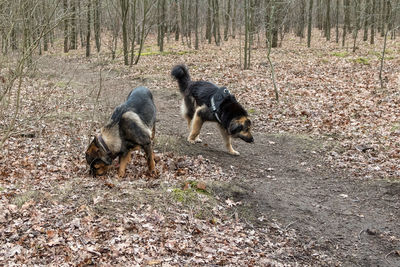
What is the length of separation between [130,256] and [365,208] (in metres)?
4.45

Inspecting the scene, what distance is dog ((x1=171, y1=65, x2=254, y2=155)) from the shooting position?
866cm

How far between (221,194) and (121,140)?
2262 mm

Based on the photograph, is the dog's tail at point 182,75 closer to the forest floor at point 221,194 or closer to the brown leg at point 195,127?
the brown leg at point 195,127

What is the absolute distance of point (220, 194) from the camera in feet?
21.7

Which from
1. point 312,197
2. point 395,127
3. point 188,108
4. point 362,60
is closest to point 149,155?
point 188,108

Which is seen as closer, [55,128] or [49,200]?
[49,200]

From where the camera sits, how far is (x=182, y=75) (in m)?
9.95

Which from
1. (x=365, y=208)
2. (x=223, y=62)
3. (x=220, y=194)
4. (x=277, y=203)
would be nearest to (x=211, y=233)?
(x=220, y=194)

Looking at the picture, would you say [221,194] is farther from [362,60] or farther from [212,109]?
[362,60]

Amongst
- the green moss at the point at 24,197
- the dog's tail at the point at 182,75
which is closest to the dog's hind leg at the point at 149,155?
the green moss at the point at 24,197

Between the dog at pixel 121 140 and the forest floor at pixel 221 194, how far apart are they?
32 centimetres

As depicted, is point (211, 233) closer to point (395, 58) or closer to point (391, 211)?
point (391, 211)

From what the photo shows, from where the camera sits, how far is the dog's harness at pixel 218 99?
8766 mm

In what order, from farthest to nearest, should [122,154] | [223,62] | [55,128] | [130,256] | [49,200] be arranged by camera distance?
1. [223,62]
2. [55,128]
3. [122,154]
4. [49,200]
5. [130,256]
